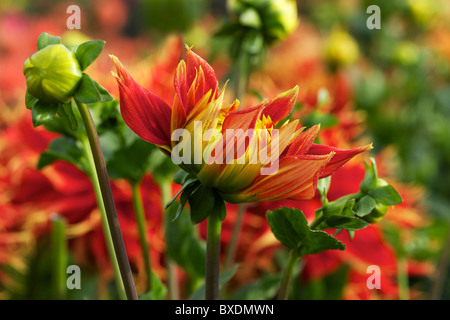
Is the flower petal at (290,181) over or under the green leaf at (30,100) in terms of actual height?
under

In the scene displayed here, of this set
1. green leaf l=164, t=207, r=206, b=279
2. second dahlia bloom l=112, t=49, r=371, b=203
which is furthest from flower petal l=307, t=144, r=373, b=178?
green leaf l=164, t=207, r=206, b=279

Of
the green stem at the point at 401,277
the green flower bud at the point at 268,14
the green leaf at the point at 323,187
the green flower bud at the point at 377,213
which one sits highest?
the green flower bud at the point at 268,14

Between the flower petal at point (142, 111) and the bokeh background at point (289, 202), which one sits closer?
the flower petal at point (142, 111)

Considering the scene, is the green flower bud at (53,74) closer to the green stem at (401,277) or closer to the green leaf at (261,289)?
the green leaf at (261,289)

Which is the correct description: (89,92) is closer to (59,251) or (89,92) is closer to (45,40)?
(45,40)

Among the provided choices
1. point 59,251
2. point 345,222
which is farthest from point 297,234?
point 59,251

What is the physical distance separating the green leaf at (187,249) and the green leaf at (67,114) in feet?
0.33

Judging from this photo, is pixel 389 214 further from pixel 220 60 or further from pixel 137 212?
pixel 220 60

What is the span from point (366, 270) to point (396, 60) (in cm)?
40

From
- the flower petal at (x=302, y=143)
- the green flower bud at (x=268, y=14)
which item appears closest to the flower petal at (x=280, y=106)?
the flower petal at (x=302, y=143)

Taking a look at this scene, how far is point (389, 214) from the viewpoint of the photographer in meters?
0.34

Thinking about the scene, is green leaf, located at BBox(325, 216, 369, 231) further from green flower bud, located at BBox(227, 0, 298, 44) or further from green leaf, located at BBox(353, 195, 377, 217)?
A: green flower bud, located at BBox(227, 0, 298, 44)

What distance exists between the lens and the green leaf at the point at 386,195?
0.59 feet

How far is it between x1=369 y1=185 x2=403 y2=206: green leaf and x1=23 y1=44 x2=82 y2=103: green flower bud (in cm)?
10
